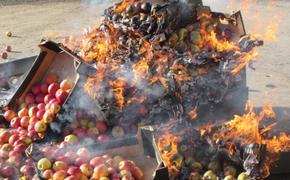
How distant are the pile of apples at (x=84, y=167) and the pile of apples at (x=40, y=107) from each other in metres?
0.67

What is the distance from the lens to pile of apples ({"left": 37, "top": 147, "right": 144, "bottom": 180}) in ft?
15.7

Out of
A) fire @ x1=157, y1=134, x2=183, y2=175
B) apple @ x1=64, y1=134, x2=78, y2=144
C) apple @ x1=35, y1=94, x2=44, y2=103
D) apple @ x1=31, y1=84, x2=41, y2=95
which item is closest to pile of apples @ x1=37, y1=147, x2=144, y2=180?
apple @ x1=64, y1=134, x2=78, y2=144

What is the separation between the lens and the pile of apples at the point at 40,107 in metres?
5.67

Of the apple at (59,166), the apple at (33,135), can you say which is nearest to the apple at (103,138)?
the apple at (59,166)

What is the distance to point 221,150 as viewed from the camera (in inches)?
205

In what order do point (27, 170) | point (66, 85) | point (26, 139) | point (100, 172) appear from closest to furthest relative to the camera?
point (100, 172), point (27, 170), point (26, 139), point (66, 85)

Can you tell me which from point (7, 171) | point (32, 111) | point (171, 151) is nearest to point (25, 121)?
point (32, 111)

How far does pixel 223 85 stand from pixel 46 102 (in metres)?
2.33

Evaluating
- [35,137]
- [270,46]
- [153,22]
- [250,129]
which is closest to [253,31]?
[270,46]

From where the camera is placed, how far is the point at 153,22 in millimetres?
6145

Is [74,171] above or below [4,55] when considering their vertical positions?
below

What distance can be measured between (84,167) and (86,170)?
0.13ft

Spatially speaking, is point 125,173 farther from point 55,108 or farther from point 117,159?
point 55,108

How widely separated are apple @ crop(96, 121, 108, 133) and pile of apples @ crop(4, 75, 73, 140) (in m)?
0.53
